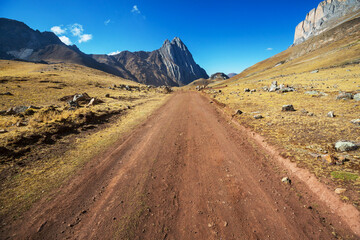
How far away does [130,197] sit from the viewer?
506 centimetres

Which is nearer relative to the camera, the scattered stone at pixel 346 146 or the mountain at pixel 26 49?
the scattered stone at pixel 346 146

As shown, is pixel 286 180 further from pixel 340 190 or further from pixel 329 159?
pixel 329 159

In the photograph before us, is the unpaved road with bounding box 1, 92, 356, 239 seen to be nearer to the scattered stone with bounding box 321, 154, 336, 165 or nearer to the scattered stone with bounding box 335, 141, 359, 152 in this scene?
the scattered stone with bounding box 321, 154, 336, 165

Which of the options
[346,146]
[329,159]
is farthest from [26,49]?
[346,146]

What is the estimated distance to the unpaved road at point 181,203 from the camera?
386 centimetres

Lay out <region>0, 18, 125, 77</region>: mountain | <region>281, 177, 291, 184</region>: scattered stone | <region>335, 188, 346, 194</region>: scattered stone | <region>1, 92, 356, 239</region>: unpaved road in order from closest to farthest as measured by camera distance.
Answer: <region>1, 92, 356, 239</region>: unpaved road
<region>335, 188, 346, 194</region>: scattered stone
<region>281, 177, 291, 184</region>: scattered stone
<region>0, 18, 125, 77</region>: mountain

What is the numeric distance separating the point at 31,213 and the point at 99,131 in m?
7.69

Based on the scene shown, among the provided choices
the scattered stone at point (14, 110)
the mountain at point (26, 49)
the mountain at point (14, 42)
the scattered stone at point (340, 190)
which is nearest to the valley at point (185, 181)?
the scattered stone at point (340, 190)

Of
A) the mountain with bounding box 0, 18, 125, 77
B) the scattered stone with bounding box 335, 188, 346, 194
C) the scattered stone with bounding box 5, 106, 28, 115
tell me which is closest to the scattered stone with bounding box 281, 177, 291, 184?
the scattered stone with bounding box 335, 188, 346, 194

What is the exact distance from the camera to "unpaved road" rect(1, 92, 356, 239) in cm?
386

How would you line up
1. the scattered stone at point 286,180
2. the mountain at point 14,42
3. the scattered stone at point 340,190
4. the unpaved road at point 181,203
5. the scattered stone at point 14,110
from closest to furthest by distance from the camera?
the unpaved road at point 181,203, the scattered stone at point 340,190, the scattered stone at point 286,180, the scattered stone at point 14,110, the mountain at point 14,42

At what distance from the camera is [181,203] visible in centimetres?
477

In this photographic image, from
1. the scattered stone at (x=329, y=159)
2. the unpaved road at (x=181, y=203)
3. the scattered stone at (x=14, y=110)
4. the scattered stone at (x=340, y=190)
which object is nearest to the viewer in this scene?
the unpaved road at (x=181, y=203)

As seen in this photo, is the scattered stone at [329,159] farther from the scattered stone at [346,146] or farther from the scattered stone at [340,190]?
the scattered stone at [340,190]
